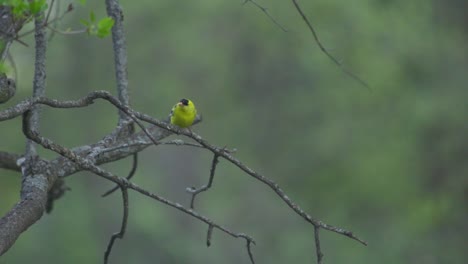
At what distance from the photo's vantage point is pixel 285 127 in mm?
19219

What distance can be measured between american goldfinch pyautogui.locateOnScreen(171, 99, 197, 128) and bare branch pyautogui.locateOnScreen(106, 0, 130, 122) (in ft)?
2.29

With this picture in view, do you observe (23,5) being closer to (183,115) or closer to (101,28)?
(101,28)

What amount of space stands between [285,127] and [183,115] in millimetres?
13867

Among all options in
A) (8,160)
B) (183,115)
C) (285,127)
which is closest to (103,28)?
(8,160)

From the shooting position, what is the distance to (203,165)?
20.9 m

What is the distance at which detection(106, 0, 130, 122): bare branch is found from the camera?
4531mm

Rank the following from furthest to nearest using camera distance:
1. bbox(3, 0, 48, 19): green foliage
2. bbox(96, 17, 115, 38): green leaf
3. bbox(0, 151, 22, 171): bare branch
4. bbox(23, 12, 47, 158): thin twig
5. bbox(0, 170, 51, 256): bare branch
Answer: bbox(0, 151, 22, 171): bare branch → bbox(23, 12, 47, 158): thin twig → bbox(0, 170, 51, 256): bare branch → bbox(96, 17, 115, 38): green leaf → bbox(3, 0, 48, 19): green foliage

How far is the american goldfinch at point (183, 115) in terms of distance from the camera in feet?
17.4

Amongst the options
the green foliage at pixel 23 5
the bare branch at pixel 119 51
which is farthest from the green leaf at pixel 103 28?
the bare branch at pixel 119 51

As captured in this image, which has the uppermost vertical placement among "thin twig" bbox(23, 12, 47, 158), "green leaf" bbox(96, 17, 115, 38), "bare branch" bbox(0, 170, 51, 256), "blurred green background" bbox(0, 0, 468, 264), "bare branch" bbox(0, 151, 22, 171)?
"green leaf" bbox(96, 17, 115, 38)

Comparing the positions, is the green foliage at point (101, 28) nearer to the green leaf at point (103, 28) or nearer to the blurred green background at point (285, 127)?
the green leaf at point (103, 28)

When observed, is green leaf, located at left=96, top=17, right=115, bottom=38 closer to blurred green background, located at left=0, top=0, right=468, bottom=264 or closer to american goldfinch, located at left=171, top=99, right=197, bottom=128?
american goldfinch, located at left=171, top=99, right=197, bottom=128

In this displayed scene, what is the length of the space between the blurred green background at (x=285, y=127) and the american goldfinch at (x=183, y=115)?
10324 millimetres

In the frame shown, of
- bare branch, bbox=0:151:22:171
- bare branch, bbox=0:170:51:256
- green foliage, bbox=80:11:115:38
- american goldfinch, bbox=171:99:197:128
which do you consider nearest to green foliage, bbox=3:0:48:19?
green foliage, bbox=80:11:115:38
